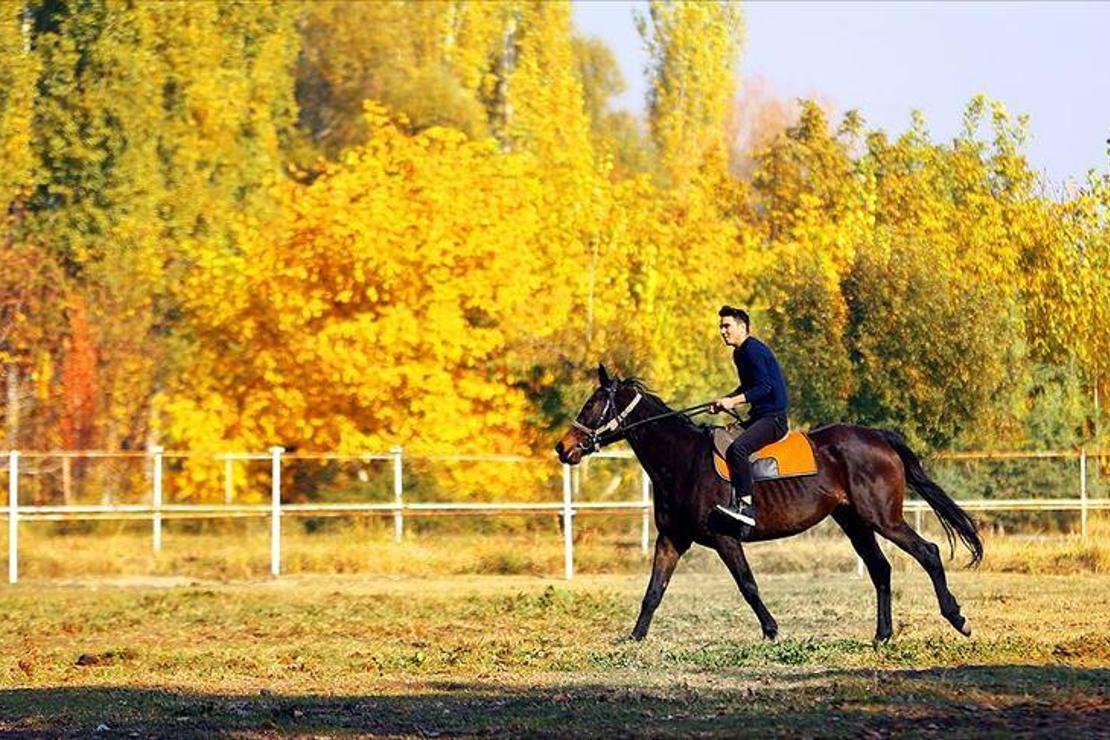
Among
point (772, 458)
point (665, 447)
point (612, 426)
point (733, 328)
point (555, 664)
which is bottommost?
point (555, 664)

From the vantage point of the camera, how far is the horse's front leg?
1766cm

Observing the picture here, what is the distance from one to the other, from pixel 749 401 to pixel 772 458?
0.64 m

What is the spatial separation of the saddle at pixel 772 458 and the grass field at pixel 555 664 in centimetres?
143

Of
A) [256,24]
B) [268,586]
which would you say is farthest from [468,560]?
[256,24]

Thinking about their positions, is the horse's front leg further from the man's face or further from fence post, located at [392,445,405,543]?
fence post, located at [392,445,405,543]

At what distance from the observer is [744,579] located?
17578 millimetres

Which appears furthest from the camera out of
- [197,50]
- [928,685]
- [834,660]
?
[197,50]

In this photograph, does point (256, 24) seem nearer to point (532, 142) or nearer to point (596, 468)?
point (532, 142)

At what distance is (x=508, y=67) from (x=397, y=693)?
203ft

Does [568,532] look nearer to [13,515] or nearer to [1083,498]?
[1083,498]

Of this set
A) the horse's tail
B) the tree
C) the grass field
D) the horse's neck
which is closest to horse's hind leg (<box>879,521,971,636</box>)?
the horse's tail

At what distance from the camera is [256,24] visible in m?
54.2

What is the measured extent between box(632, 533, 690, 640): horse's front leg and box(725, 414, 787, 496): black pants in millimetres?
807

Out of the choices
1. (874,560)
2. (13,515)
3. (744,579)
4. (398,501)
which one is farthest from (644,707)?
(398,501)
